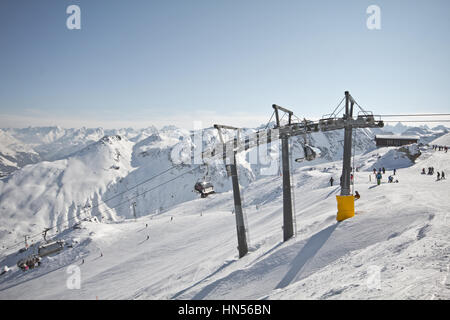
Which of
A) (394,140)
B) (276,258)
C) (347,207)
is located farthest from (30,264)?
(394,140)

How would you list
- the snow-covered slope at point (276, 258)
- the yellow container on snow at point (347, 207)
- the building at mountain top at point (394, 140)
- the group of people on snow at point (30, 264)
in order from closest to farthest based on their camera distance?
1. the snow-covered slope at point (276, 258)
2. the yellow container on snow at point (347, 207)
3. the group of people on snow at point (30, 264)
4. the building at mountain top at point (394, 140)

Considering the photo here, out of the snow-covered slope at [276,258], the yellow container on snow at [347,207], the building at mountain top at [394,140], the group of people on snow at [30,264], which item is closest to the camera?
the snow-covered slope at [276,258]

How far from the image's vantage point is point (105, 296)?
19.1 m

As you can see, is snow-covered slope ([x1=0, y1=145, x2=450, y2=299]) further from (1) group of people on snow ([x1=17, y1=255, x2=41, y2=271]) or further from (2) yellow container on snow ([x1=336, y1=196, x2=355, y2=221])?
(1) group of people on snow ([x1=17, y1=255, x2=41, y2=271])

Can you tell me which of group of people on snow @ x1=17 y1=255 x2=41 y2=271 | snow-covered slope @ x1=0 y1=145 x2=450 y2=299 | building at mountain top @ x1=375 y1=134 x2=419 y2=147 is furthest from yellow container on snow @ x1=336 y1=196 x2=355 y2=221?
building at mountain top @ x1=375 y1=134 x2=419 y2=147

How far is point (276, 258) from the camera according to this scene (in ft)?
40.2

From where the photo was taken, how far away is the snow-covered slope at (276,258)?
695cm

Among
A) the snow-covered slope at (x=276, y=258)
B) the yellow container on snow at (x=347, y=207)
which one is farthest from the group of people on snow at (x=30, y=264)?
the yellow container on snow at (x=347, y=207)

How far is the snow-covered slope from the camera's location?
22.8ft

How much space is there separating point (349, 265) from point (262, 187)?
4204cm

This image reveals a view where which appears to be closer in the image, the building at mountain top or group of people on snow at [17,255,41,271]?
group of people on snow at [17,255,41,271]

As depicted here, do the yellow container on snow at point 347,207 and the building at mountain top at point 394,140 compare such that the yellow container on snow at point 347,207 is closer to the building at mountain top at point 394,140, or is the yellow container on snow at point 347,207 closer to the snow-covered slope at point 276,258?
the snow-covered slope at point 276,258
